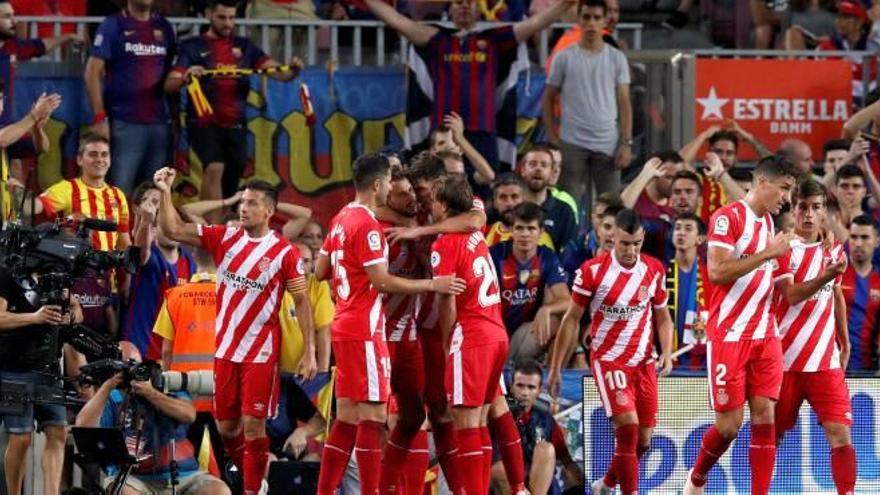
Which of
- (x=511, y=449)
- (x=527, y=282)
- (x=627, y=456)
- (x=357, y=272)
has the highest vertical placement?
(x=357, y=272)

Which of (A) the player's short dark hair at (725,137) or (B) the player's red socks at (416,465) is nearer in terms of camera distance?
(B) the player's red socks at (416,465)

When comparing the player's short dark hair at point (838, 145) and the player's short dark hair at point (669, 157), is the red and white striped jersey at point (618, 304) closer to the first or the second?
the player's short dark hair at point (669, 157)

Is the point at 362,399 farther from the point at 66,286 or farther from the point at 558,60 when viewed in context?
the point at 558,60

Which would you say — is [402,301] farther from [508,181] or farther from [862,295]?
[862,295]

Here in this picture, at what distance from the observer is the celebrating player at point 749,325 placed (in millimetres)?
15008

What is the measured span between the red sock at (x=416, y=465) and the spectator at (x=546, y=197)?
385cm

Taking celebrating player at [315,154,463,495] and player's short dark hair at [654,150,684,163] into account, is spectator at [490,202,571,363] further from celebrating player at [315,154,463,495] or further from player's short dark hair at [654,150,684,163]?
celebrating player at [315,154,463,495]

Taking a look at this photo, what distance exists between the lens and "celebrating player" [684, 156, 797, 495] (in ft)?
49.2

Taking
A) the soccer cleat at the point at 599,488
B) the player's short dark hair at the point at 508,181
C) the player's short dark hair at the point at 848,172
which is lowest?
the soccer cleat at the point at 599,488

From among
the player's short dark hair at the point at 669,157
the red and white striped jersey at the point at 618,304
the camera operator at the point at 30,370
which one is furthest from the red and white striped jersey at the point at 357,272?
the player's short dark hair at the point at 669,157

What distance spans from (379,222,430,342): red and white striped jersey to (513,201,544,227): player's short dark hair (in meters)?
2.45

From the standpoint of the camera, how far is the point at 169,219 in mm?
15703

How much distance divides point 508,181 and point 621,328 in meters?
2.21

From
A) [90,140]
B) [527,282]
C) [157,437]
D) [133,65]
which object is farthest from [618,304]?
[133,65]
